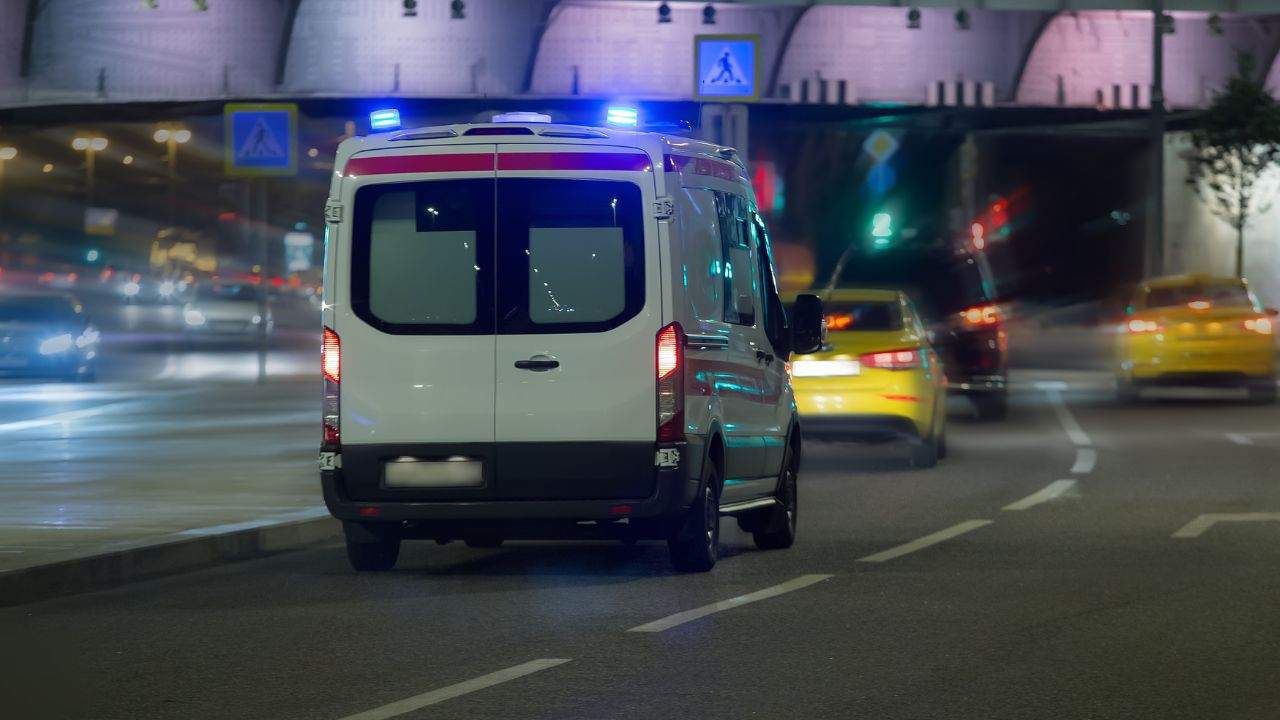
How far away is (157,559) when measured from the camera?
37.2ft

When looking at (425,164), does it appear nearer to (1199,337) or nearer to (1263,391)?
(1199,337)

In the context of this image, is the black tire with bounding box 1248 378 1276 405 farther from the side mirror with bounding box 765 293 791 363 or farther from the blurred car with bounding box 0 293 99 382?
the blurred car with bounding box 0 293 99 382

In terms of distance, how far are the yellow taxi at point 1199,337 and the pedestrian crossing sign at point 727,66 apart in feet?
21.1

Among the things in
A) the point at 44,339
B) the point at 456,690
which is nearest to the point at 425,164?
the point at 456,690

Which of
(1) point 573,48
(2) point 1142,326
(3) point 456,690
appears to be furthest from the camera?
(1) point 573,48

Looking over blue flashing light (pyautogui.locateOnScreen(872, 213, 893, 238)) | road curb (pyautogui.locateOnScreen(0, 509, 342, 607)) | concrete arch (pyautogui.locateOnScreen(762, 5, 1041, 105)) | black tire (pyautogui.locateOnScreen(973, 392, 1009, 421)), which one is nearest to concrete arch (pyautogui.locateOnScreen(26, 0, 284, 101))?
concrete arch (pyautogui.locateOnScreen(762, 5, 1041, 105))

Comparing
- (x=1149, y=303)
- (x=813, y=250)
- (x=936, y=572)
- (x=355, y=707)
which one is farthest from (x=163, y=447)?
(x=813, y=250)

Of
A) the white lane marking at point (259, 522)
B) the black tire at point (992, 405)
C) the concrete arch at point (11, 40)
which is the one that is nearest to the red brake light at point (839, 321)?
the white lane marking at point (259, 522)

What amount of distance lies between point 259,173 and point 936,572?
661 inches

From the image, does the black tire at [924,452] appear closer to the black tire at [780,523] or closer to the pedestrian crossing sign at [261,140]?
the black tire at [780,523]

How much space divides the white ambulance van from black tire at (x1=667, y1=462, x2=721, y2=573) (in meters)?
0.05

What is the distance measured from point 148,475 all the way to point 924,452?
6.36m

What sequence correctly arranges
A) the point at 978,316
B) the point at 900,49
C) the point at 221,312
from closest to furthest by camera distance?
the point at 978,316 → the point at 900,49 → the point at 221,312

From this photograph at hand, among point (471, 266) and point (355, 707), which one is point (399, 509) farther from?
point (355, 707)
